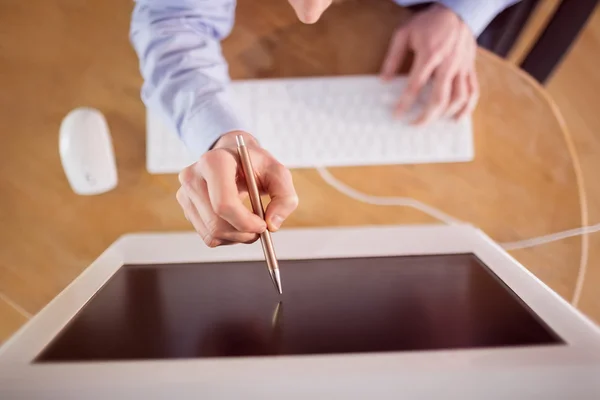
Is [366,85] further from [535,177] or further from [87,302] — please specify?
[87,302]

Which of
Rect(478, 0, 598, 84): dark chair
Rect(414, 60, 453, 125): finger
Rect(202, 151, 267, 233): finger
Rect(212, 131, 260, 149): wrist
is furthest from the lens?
Rect(478, 0, 598, 84): dark chair

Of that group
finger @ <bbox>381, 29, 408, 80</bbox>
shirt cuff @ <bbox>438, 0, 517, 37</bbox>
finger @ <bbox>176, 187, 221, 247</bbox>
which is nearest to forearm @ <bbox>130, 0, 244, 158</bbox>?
finger @ <bbox>176, 187, 221, 247</bbox>

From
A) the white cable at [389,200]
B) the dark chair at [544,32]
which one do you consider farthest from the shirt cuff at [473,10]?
the white cable at [389,200]

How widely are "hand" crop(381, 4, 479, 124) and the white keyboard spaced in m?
0.02

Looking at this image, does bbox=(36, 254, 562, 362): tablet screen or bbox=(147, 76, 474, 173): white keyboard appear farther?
bbox=(147, 76, 474, 173): white keyboard

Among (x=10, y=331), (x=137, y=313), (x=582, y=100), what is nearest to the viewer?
(x=137, y=313)

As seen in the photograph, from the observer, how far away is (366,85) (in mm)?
705

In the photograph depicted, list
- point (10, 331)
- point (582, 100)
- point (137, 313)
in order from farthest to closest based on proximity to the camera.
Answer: point (582, 100)
point (10, 331)
point (137, 313)

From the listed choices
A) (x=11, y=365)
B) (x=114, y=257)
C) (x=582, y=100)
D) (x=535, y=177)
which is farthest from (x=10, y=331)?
(x=582, y=100)

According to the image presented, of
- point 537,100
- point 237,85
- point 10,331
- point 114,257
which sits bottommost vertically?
point 10,331

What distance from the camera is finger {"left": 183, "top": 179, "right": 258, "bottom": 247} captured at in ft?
1.56

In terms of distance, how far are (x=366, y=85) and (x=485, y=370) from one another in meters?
0.46

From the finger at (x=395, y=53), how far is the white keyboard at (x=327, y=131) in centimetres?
3

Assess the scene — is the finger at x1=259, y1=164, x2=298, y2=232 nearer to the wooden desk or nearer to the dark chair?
the wooden desk
